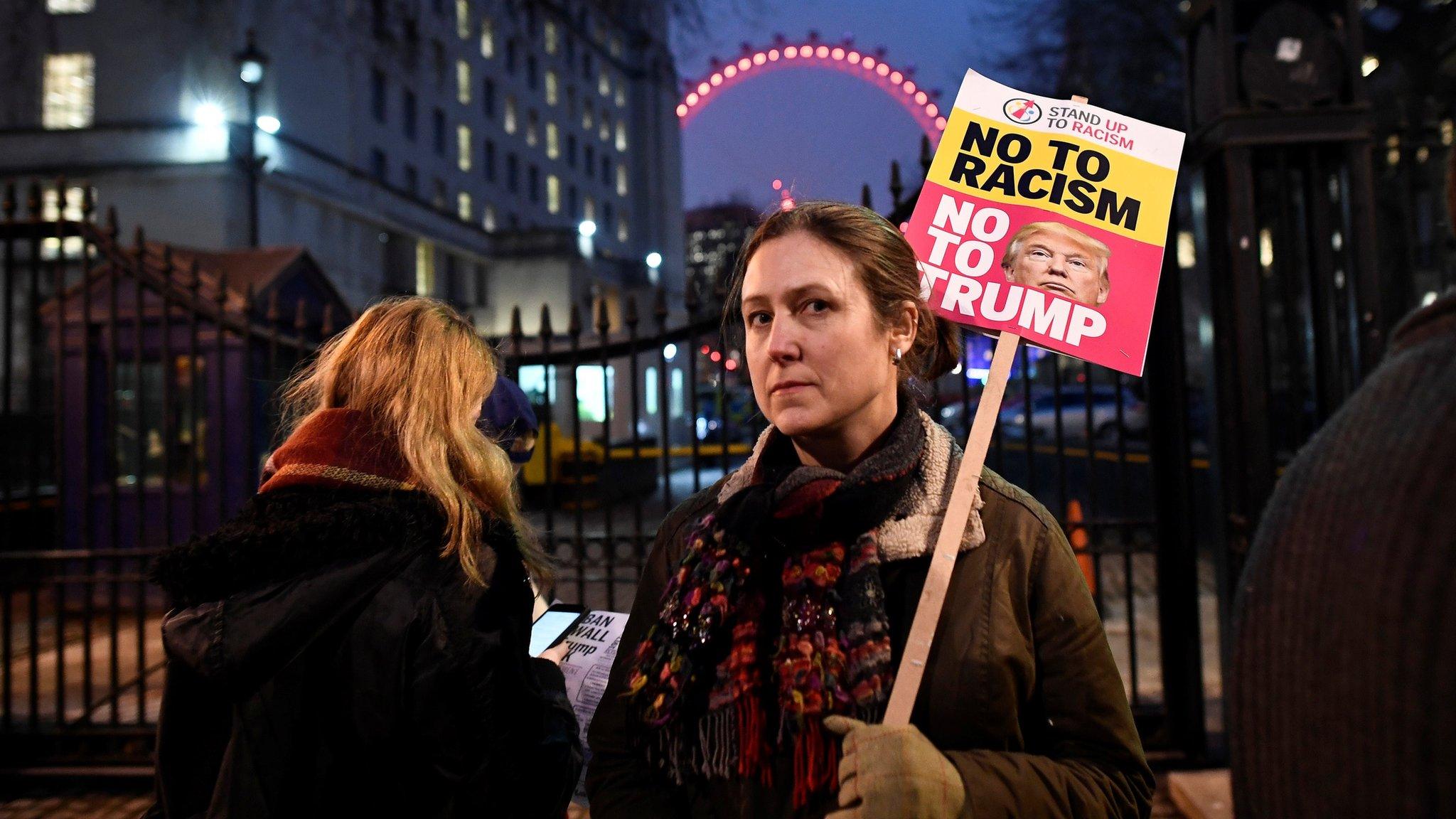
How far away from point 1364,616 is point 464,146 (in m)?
50.1

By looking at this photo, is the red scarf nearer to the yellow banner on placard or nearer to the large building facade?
the yellow banner on placard

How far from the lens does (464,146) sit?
153 ft

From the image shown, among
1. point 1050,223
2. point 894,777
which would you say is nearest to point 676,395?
point 1050,223

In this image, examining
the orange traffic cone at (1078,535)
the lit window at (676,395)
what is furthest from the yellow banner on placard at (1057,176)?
the lit window at (676,395)

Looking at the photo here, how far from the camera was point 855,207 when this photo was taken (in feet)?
6.27

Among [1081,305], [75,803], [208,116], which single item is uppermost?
[208,116]

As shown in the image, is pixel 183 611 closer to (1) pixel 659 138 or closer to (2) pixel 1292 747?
(2) pixel 1292 747

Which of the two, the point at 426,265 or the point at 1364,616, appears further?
the point at 426,265

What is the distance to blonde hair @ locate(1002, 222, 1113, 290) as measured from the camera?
190cm

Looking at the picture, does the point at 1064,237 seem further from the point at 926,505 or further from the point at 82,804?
the point at 82,804

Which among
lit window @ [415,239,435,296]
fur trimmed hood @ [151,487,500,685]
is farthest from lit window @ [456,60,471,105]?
fur trimmed hood @ [151,487,500,685]

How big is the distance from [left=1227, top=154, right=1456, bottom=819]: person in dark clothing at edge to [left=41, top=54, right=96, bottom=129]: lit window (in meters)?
33.8

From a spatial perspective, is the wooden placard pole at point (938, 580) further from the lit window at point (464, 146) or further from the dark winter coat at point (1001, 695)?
the lit window at point (464, 146)

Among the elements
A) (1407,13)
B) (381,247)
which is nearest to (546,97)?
(381,247)
